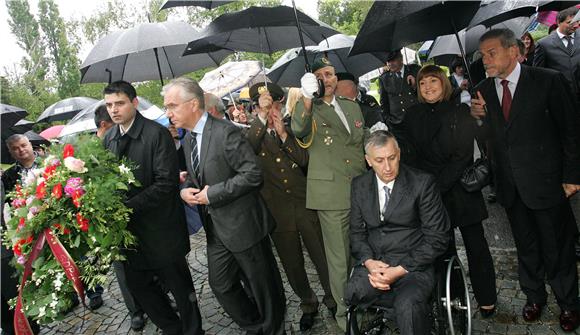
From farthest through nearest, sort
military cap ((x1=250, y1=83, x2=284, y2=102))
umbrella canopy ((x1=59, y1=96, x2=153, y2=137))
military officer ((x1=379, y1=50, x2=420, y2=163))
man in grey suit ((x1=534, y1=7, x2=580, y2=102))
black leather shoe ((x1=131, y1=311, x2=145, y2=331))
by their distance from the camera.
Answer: military officer ((x1=379, y1=50, x2=420, y2=163)) < umbrella canopy ((x1=59, y1=96, x2=153, y2=137)) < man in grey suit ((x1=534, y1=7, x2=580, y2=102)) < black leather shoe ((x1=131, y1=311, x2=145, y2=331)) < military cap ((x1=250, y1=83, x2=284, y2=102))

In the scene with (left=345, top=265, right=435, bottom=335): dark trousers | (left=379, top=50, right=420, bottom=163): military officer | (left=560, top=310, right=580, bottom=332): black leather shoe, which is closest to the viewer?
(left=345, top=265, right=435, bottom=335): dark trousers

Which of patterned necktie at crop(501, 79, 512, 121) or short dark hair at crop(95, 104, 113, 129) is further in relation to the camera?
short dark hair at crop(95, 104, 113, 129)

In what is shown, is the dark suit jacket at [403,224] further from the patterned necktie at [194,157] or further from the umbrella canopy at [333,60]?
the umbrella canopy at [333,60]

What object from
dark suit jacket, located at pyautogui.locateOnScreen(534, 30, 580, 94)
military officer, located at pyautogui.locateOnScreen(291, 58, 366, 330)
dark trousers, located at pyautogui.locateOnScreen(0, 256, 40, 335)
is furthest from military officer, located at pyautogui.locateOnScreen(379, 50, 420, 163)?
dark trousers, located at pyautogui.locateOnScreen(0, 256, 40, 335)

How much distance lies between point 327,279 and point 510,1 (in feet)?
8.89

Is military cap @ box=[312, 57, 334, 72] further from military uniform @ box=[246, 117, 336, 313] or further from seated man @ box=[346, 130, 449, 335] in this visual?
seated man @ box=[346, 130, 449, 335]

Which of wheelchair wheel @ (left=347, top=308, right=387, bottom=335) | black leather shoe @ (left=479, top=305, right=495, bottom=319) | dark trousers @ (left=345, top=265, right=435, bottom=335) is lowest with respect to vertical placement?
black leather shoe @ (left=479, top=305, right=495, bottom=319)

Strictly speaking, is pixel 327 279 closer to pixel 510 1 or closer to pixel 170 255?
pixel 170 255

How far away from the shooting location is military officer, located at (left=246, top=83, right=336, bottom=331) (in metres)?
3.70

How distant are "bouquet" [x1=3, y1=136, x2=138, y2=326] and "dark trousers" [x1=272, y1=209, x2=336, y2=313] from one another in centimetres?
136

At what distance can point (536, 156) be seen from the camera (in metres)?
3.21

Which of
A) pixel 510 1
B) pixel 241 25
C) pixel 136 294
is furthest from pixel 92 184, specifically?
pixel 510 1

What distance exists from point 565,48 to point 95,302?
6350 millimetres

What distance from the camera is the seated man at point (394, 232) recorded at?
295 centimetres
